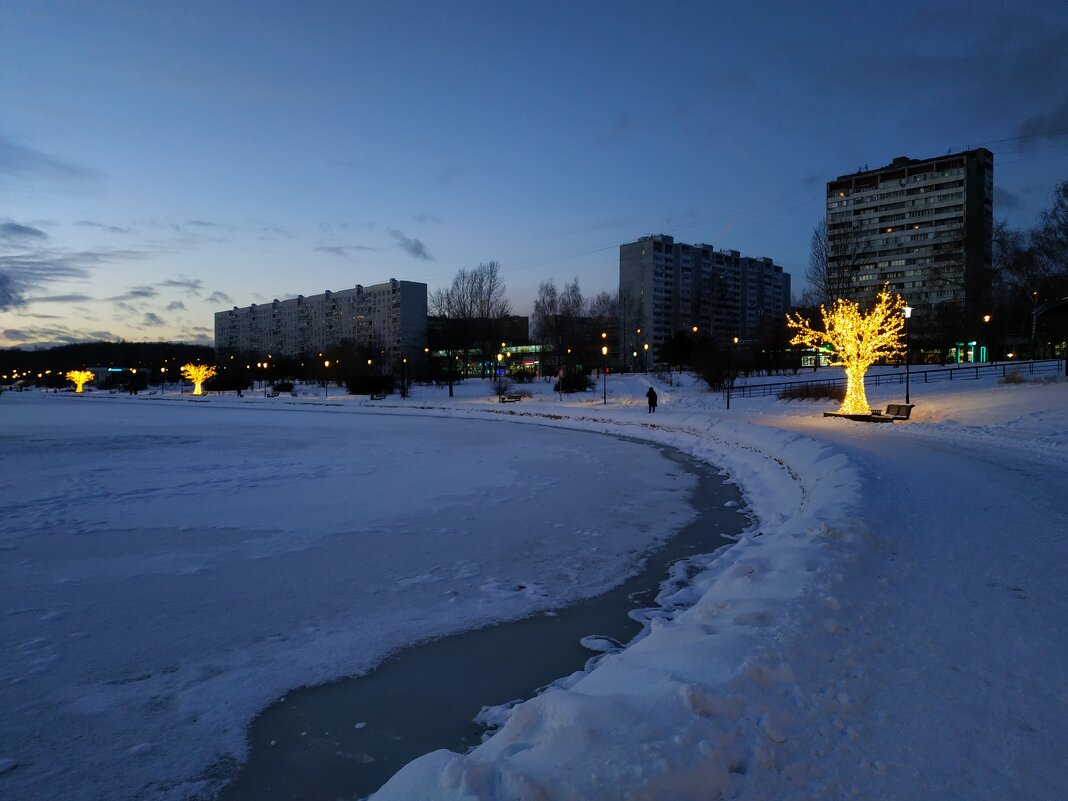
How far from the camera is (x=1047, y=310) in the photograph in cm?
2809

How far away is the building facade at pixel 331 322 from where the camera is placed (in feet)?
439

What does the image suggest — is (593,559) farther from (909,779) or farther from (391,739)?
(909,779)

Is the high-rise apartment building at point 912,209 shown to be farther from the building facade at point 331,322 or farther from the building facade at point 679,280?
the building facade at point 331,322

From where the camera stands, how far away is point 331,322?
149 meters

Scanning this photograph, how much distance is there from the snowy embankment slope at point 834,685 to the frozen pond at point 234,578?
175cm

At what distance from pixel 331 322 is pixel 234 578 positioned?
150381 mm

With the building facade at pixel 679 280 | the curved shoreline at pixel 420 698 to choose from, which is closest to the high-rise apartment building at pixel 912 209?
the building facade at pixel 679 280

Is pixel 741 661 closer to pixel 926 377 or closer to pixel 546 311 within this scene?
pixel 926 377

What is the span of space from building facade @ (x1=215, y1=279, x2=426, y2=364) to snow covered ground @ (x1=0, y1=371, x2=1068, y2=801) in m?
106

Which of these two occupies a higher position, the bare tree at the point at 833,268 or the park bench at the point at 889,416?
the bare tree at the point at 833,268

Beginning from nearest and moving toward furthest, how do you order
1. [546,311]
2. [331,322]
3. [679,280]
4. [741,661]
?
[741,661] < [546,311] < [679,280] < [331,322]

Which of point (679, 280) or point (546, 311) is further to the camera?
point (679, 280)

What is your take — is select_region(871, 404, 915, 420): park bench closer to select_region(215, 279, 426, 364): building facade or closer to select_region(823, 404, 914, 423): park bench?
select_region(823, 404, 914, 423): park bench

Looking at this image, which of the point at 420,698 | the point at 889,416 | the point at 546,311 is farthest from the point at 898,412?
the point at 546,311
